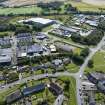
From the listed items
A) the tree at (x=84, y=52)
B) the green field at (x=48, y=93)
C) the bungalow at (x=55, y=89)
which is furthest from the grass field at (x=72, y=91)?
the tree at (x=84, y=52)

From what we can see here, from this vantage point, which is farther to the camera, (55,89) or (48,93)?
(55,89)

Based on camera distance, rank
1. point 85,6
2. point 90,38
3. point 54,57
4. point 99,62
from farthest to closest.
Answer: point 85,6 < point 90,38 < point 54,57 < point 99,62

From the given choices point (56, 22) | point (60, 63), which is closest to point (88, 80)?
point (60, 63)

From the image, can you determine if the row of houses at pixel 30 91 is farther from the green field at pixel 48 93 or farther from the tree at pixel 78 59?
the tree at pixel 78 59

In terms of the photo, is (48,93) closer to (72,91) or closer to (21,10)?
(72,91)

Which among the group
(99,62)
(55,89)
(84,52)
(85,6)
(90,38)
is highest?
(85,6)

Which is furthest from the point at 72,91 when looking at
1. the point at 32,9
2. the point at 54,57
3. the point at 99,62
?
the point at 32,9

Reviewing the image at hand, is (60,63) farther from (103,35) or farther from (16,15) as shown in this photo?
(16,15)
